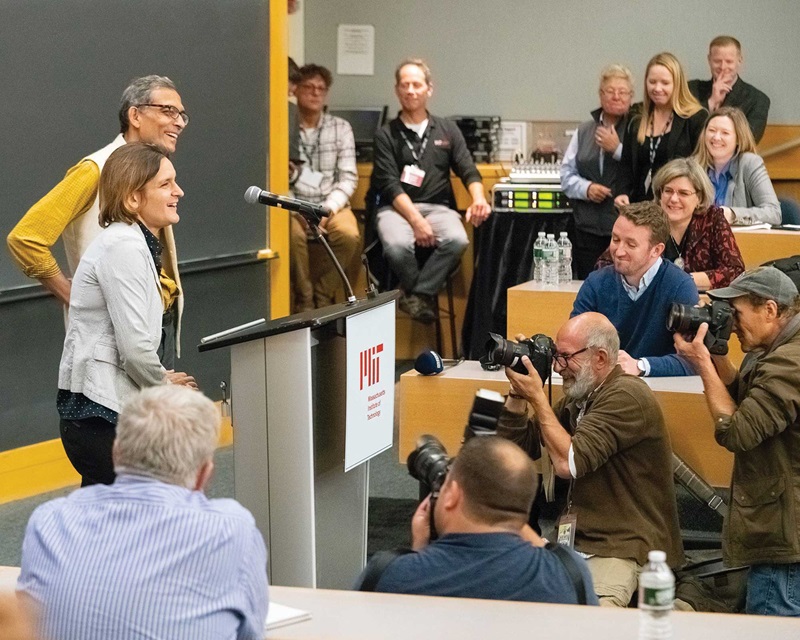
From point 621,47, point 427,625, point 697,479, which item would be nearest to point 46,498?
point 697,479

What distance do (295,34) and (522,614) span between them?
630 centimetres

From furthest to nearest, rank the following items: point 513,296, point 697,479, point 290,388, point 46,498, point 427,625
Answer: point 513,296
point 46,498
point 697,479
point 290,388
point 427,625

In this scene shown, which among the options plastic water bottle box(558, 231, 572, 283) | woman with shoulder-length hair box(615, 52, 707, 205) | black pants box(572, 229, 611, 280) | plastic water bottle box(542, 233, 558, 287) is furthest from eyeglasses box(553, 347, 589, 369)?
black pants box(572, 229, 611, 280)

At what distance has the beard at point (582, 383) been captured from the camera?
3.29 m

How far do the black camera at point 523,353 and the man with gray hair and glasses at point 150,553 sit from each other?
4.86ft

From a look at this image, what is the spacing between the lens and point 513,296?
489 cm

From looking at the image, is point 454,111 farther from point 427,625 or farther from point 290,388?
point 427,625

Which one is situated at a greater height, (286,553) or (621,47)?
(621,47)

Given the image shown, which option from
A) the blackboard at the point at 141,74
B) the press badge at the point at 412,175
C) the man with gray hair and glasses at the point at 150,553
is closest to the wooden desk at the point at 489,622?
the man with gray hair and glasses at the point at 150,553

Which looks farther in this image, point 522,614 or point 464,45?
point 464,45

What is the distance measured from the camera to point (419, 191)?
669 cm

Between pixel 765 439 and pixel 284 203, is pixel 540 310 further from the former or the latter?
pixel 284 203

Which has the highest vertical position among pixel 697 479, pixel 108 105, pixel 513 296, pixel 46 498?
pixel 108 105

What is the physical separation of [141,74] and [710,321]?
2.64 metres
